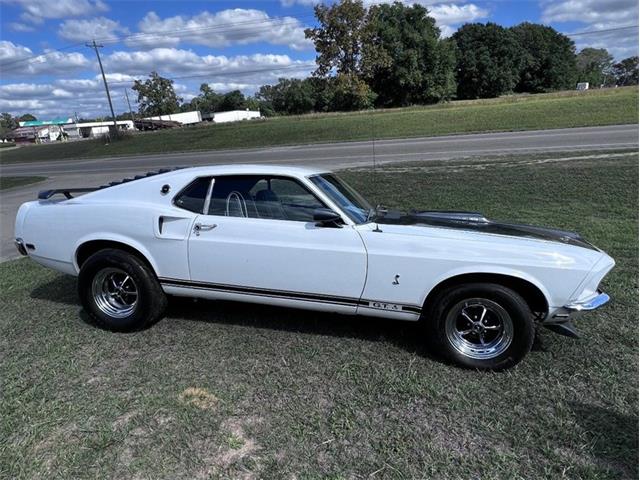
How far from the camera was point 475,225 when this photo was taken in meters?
3.86

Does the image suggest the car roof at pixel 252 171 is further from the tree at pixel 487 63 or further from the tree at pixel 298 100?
the tree at pixel 487 63

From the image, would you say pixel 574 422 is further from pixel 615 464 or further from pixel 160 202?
pixel 160 202

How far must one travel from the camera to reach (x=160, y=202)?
409cm

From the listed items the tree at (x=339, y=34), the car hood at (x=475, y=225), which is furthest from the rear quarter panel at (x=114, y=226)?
the tree at (x=339, y=34)

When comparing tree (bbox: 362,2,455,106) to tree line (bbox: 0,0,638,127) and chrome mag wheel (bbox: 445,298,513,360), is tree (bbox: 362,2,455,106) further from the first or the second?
chrome mag wheel (bbox: 445,298,513,360)

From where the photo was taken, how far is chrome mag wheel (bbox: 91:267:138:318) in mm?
4258

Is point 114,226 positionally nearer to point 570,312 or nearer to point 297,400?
point 297,400

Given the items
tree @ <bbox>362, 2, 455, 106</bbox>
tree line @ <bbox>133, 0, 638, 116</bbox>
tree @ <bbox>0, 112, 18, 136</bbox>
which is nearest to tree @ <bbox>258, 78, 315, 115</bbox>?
tree line @ <bbox>133, 0, 638, 116</bbox>

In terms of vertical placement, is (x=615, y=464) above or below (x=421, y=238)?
below

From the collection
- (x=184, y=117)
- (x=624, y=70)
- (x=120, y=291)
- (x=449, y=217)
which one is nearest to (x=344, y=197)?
(x=449, y=217)

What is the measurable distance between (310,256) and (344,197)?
71 centimetres

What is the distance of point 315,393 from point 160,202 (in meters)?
2.07

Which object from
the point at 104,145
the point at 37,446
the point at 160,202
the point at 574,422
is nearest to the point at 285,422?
the point at 37,446

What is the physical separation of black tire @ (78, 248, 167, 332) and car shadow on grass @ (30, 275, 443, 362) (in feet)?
0.76
